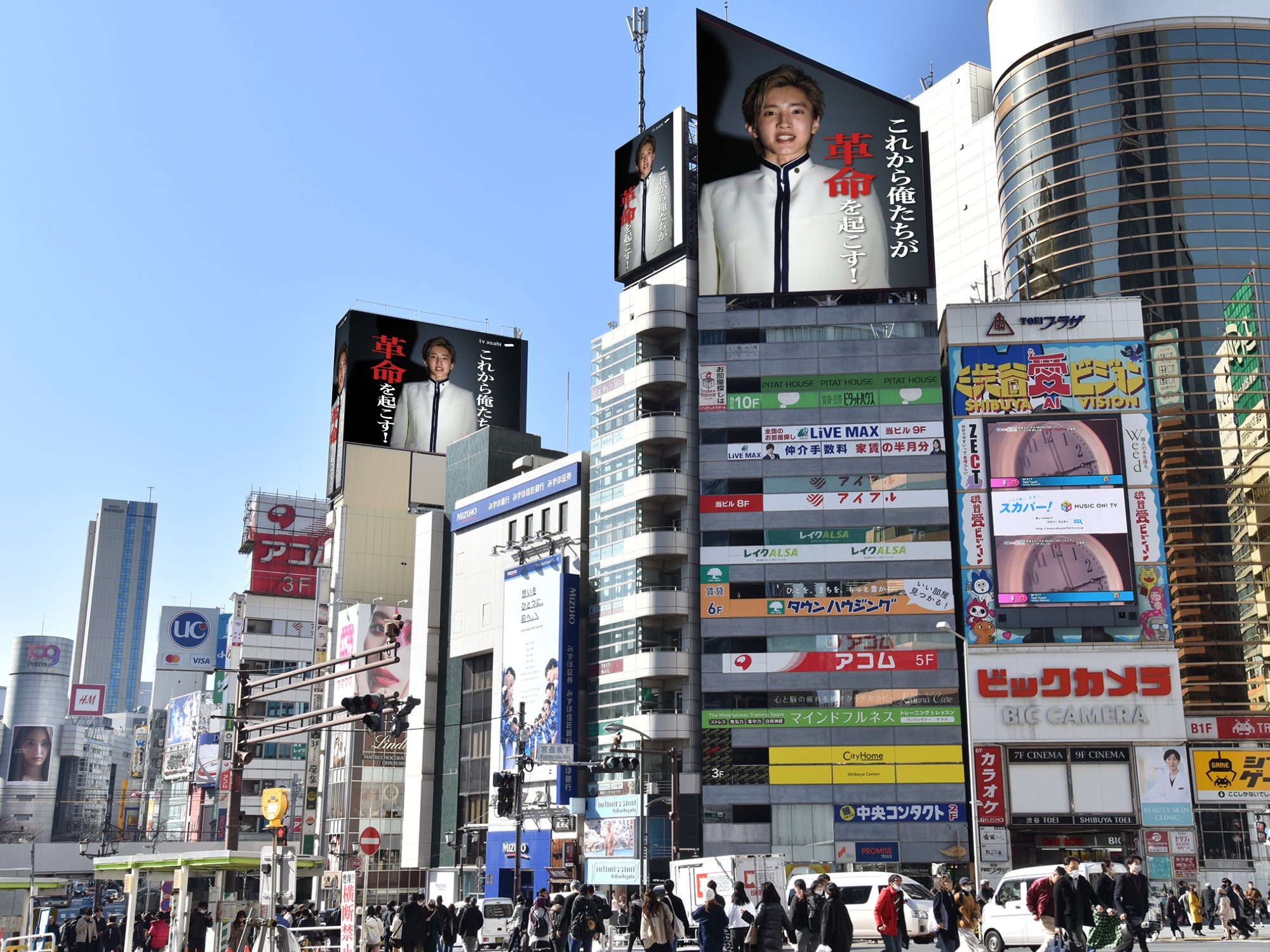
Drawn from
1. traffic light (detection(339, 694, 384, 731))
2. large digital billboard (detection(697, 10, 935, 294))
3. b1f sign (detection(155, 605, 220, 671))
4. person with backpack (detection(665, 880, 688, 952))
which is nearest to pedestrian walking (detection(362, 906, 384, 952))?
traffic light (detection(339, 694, 384, 731))

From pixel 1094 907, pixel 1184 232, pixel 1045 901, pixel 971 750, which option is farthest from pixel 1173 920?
pixel 1184 232

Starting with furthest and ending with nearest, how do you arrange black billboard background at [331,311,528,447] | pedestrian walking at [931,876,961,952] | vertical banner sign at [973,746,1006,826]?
black billboard background at [331,311,528,447] < vertical banner sign at [973,746,1006,826] < pedestrian walking at [931,876,961,952]

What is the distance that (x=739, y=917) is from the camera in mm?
34094

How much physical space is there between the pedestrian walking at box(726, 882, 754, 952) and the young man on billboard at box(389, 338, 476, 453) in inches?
2743

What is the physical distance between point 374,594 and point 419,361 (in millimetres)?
19453

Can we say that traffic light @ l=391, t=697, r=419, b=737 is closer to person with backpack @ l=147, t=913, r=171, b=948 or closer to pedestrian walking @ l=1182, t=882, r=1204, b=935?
person with backpack @ l=147, t=913, r=171, b=948

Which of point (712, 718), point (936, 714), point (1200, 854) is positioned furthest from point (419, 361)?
point (1200, 854)

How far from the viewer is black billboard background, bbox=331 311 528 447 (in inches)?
3952

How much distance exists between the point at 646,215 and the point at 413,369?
3479 cm

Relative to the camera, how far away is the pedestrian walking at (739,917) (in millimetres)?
27478

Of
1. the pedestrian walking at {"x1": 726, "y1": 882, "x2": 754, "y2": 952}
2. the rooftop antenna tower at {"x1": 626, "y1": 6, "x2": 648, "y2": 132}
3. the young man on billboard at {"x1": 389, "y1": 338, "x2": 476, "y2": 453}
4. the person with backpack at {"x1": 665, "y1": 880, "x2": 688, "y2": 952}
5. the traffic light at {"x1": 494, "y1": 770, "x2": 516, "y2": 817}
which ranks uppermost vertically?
the rooftop antenna tower at {"x1": 626, "y1": 6, "x2": 648, "y2": 132}

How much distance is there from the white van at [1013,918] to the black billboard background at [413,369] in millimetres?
68115

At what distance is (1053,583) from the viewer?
61.8 metres

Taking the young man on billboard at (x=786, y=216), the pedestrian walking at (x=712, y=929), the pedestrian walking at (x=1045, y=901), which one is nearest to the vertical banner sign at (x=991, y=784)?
the young man on billboard at (x=786, y=216)
